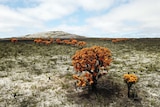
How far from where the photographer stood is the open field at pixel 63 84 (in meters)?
23.9

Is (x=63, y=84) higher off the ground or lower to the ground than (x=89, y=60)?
lower

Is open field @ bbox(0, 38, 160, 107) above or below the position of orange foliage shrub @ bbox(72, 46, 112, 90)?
below

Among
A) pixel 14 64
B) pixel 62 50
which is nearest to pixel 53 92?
pixel 14 64

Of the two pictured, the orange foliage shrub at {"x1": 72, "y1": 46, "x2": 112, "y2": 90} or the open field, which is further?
the orange foliage shrub at {"x1": 72, "y1": 46, "x2": 112, "y2": 90}

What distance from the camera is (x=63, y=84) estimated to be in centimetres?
2788

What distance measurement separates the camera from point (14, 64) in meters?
36.3

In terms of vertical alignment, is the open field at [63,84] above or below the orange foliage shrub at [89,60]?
below

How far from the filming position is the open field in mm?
23875

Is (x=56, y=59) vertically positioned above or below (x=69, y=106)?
above

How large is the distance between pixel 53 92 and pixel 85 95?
3733 mm

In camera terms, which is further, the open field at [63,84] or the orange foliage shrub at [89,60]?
the orange foliage shrub at [89,60]

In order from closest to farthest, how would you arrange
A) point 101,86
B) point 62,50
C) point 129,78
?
point 129,78, point 101,86, point 62,50

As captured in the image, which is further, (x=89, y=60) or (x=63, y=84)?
(x=63, y=84)

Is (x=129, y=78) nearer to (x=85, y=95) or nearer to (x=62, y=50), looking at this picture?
(x=85, y=95)
